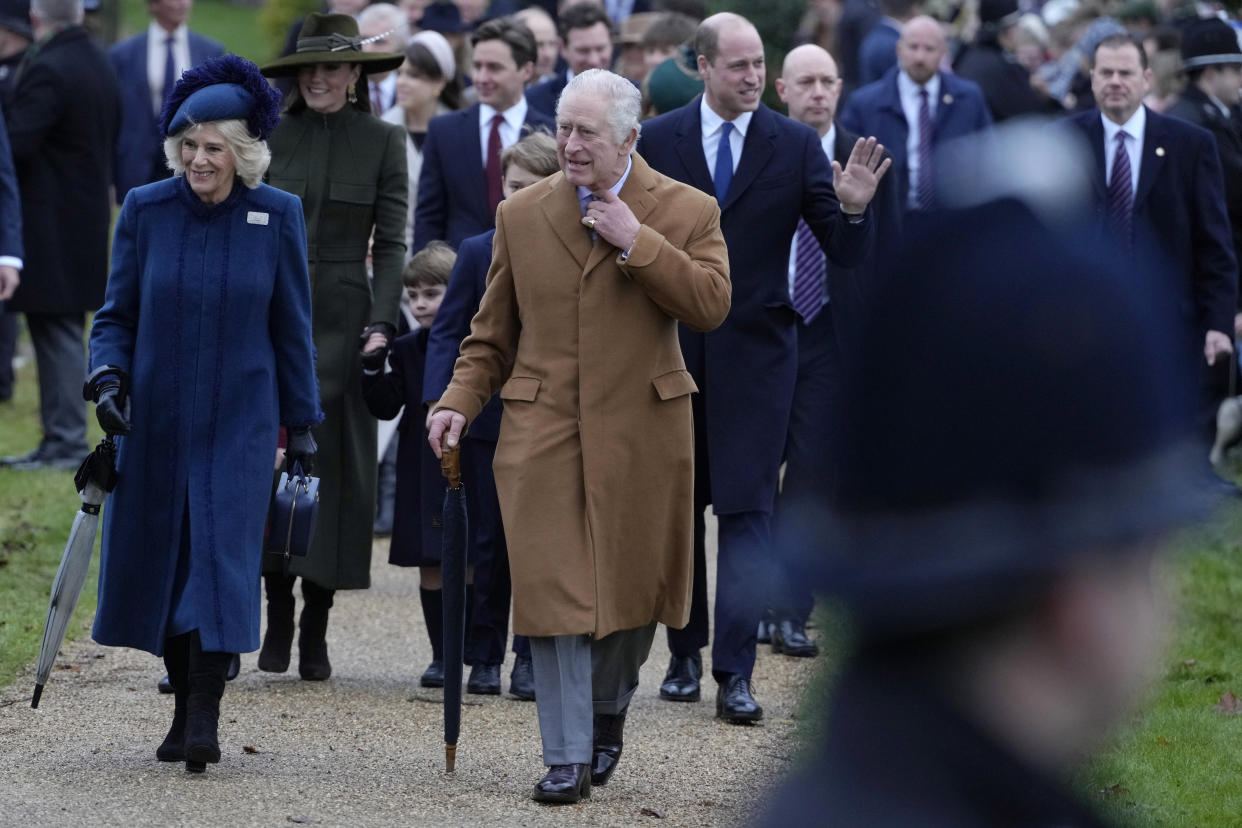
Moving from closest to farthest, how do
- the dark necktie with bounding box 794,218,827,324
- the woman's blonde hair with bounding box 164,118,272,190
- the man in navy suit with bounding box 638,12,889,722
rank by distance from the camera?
the woman's blonde hair with bounding box 164,118,272,190, the man in navy suit with bounding box 638,12,889,722, the dark necktie with bounding box 794,218,827,324

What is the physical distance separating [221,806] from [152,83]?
305 inches

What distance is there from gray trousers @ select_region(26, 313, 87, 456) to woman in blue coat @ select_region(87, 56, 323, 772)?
5625mm

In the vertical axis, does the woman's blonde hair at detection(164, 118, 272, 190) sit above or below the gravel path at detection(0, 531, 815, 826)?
above

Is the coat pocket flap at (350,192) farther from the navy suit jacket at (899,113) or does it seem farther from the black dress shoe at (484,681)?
the navy suit jacket at (899,113)

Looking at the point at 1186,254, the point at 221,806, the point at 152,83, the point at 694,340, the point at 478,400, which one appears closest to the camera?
the point at 221,806

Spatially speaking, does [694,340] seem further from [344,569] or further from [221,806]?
[221,806]

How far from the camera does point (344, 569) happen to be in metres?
7.25

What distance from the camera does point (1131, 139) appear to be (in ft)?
27.2

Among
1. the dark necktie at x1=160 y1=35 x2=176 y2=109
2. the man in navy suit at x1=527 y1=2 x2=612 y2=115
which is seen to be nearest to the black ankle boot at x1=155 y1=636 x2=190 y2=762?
the man in navy suit at x1=527 y1=2 x2=612 y2=115

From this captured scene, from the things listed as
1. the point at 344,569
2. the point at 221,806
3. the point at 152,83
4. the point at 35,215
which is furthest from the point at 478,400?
the point at 152,83

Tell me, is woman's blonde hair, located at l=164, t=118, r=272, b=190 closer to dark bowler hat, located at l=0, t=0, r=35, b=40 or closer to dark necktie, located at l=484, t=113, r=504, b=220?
dark necktie, located at l=484, t=113, r=504, b=220

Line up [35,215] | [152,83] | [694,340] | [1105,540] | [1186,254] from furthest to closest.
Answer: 1. [152,83]
2. [35,215]
3. [1186,254]
4. [694,340]
5. [1105,540]

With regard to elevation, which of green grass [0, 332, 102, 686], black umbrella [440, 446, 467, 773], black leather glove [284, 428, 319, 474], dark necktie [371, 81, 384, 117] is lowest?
green grass [0, 332, 102, 686]

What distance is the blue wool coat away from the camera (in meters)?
5.66
